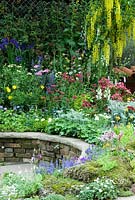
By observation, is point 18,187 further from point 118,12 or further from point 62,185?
point 118,12

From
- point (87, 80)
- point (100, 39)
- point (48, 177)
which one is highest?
point (100, 39)

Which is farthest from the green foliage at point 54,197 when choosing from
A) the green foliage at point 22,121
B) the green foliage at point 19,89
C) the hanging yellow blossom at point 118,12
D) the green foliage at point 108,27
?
the hanging yellow blossom at point 118,12

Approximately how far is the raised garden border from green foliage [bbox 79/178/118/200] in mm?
2475

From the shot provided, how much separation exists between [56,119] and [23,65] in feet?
8.64

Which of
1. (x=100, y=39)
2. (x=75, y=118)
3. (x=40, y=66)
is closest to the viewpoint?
(x=75, y=118)

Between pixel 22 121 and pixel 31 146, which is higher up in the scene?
pixel 22 121

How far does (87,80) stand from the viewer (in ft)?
32.4

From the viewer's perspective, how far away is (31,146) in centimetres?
788

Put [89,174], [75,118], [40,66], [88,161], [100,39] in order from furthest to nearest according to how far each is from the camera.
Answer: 1. [100,39]
2. [40,66]
3. [75,118]
4. [88,161]
5. [89,174]

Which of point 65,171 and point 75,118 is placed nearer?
point 65,171

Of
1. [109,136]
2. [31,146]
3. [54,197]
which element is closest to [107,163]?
[54,197]

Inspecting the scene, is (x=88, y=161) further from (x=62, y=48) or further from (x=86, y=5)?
→ (x=86, y=5)

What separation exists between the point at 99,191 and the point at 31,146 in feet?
10.6

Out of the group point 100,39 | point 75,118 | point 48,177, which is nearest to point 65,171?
point 48,177
